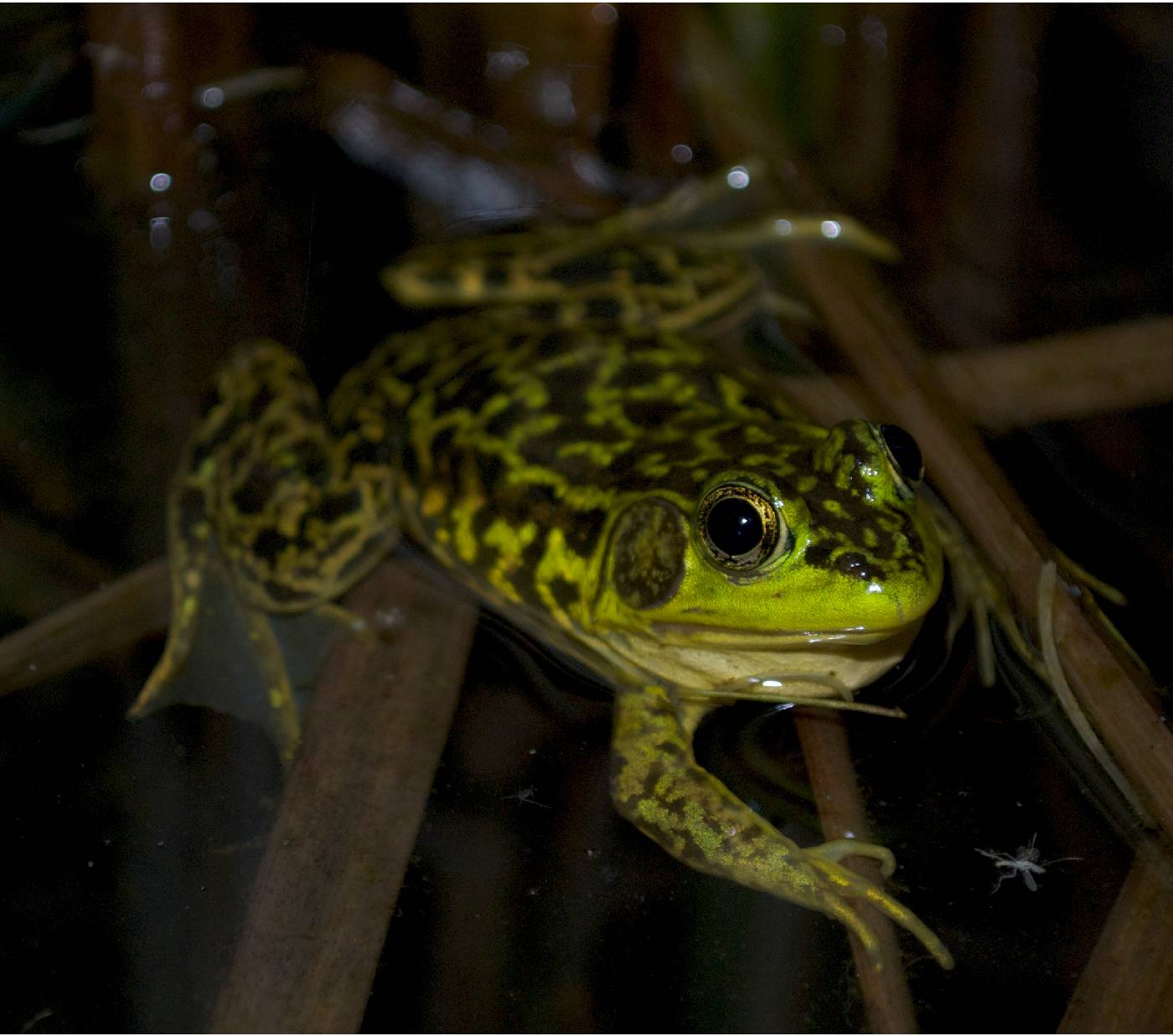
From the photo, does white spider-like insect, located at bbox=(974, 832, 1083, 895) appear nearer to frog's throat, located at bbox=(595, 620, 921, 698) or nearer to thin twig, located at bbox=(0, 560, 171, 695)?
frog's throat, located at bbox=(595, 620, 921, 698)

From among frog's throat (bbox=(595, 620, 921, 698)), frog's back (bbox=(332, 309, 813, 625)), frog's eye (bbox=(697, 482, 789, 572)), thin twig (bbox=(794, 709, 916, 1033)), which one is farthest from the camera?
frog's back (bbox=(332, 309, 813, 625))

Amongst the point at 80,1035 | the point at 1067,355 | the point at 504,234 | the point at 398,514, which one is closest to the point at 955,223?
the point at 1067,355

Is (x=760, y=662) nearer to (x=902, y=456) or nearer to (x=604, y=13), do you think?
(x=902, y=456)

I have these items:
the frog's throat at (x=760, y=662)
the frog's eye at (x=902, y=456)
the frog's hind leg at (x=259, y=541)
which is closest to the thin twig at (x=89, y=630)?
the frog's hind leg at (x=259, y=541)

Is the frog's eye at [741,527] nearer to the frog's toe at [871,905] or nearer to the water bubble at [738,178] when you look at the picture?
the frog's toe at [871,905]

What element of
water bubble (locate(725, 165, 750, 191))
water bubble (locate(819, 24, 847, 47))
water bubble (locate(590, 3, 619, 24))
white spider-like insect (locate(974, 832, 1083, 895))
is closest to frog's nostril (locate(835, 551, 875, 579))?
white spider-like insect (locate(974, 832, 1083, 895))

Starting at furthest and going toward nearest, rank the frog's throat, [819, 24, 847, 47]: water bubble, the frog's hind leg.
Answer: [819, 24, 847, 47]: water bubble, the frog's hind leg, the frog's throat

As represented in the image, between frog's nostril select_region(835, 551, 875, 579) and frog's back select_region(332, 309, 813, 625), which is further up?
frog's nostril select_region(835, 551, 875, 579)

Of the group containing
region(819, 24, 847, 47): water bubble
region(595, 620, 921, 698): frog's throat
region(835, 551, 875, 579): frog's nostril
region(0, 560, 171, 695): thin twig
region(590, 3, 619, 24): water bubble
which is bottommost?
region(0, 560, 171, 695): thin twig
